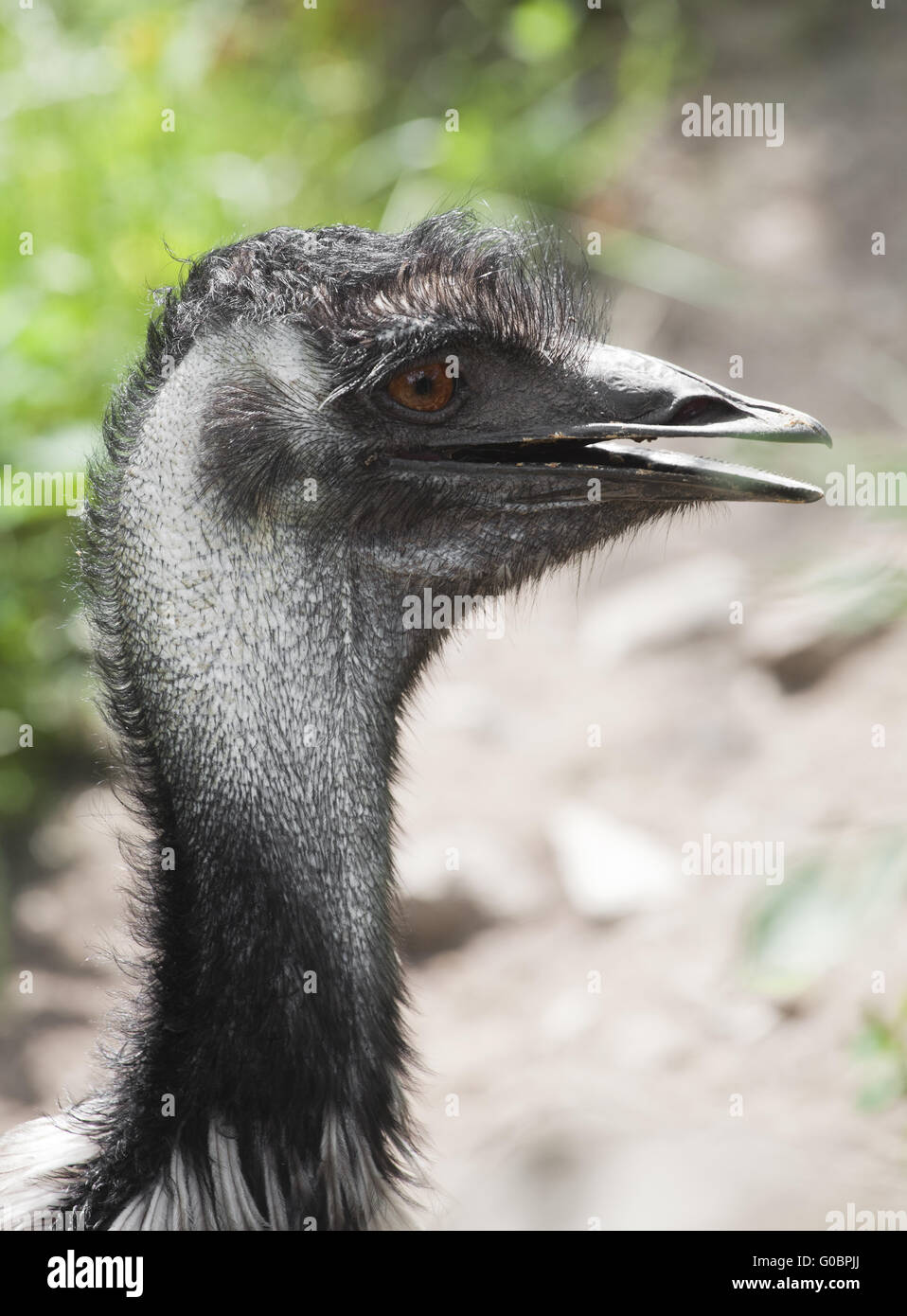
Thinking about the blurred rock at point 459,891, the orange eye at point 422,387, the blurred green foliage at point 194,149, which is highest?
the blurred green foliage at point 194,149

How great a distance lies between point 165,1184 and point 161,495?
0.99 m

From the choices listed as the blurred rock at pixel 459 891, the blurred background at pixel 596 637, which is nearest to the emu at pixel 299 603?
the blurred background at pixel 596 637

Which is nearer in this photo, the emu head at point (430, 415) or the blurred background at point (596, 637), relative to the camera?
the emu head at point (430, 415)

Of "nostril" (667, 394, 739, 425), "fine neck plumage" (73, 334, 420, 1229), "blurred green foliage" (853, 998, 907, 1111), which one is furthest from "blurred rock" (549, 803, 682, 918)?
"nostril" (667, 394, 739, 425)

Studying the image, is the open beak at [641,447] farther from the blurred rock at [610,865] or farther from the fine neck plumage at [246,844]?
the blurred rock at [610,865]

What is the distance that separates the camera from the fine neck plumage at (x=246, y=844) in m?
2.18

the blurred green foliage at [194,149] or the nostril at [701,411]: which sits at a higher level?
the blurred green foliage at [194,149]

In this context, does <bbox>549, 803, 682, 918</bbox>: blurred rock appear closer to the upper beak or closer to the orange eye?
the upper beak

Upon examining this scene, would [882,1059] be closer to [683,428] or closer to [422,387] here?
[683,428]

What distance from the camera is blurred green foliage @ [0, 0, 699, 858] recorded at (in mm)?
4711

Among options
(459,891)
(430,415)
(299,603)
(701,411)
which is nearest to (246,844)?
(299,603)

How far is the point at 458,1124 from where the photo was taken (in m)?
3.79

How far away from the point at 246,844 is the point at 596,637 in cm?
346
